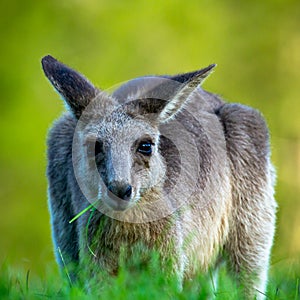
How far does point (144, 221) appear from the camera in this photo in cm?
597

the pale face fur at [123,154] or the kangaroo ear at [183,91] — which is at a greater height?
the kangaroo ear at [183,91]

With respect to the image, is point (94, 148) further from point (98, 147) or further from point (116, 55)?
point (116, 55)

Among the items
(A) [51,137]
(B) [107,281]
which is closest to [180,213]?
(B) [107,281]

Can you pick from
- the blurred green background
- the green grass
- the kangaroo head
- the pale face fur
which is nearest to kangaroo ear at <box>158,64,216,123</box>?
the kangaroo head

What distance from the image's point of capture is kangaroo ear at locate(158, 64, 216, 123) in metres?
5.91

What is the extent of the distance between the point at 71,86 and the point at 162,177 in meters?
0.88

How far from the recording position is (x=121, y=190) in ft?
18.0

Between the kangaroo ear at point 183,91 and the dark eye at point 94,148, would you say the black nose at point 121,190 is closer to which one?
the dark eye at point 94,148

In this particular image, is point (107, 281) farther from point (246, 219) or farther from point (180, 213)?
point (246, 219)

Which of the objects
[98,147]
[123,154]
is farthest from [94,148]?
[123,154]

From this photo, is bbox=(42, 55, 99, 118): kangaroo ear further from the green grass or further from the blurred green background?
the blurred green background

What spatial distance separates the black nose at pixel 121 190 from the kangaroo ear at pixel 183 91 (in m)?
0.78

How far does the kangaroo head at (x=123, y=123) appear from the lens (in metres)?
5.72

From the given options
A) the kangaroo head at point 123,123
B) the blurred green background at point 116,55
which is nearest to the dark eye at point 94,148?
the kangaroo head at point 123,123
